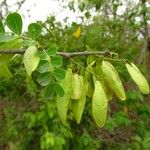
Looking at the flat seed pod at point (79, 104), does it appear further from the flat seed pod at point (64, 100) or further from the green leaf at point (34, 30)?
the green leaf at point (34, 30)

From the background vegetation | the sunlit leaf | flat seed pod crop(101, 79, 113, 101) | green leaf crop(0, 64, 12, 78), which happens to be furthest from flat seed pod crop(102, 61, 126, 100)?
the sunlit leaf

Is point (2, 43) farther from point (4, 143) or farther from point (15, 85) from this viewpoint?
point (4, 143)

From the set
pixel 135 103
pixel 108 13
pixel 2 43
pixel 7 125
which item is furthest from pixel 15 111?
pixel 2 43

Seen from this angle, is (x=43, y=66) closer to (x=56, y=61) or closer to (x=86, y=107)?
(x=56, y=61)

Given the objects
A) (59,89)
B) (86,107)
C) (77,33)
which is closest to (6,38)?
(59,89)

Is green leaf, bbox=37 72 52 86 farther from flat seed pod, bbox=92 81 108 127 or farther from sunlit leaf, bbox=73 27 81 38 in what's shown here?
sunlit leaf, bbox=73 27 81 38
